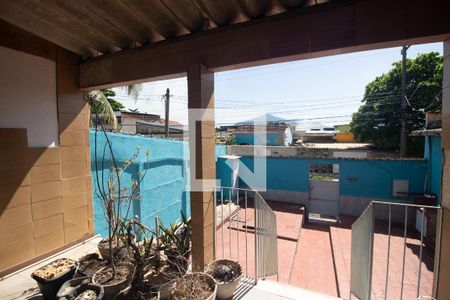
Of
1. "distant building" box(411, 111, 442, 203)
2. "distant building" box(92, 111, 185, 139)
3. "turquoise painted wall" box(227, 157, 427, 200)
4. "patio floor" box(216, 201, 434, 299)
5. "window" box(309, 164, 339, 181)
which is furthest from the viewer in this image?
"window" box(309, 164, 339, 181)

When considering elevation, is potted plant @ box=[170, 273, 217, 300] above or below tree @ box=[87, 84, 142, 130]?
below

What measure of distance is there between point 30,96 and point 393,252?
748 centimetres

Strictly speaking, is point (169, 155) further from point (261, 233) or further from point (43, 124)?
point (261, 233)

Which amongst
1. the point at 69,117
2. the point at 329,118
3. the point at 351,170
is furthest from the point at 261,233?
the point at 329,118

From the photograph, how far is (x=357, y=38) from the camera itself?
156cm

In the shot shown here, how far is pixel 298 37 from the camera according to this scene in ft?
5.64

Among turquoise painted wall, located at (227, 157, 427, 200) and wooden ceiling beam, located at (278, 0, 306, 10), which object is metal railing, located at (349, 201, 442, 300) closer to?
turquoise painted wall, located at (227, 157, 427, 200)

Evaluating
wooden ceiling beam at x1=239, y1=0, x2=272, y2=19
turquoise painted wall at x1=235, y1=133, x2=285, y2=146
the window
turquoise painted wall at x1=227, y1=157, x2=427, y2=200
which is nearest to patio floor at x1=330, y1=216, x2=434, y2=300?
turquoise painted wall at x1=227, y1=157, x2=427, y2=200

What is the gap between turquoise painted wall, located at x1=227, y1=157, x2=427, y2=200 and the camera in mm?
7609

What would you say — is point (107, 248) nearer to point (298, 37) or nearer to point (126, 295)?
point (126, 295)

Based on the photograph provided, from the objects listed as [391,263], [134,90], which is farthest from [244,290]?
[134,90]

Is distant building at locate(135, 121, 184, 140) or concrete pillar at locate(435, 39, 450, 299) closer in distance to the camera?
concrete pillar at locate(435, 39, 450, 299)

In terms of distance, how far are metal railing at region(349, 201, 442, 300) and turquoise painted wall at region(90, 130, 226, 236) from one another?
10.9ft

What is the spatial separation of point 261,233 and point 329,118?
15174 millimetres
